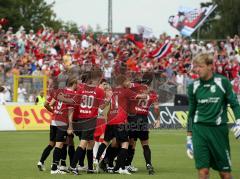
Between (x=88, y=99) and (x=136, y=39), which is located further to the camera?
(x=136, y=39)

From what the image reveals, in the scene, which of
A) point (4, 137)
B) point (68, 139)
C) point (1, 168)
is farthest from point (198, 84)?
point (4, 137)

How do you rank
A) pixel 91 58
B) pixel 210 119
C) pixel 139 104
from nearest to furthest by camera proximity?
pixel 210 119 < pixel 139 104 < pixel 91 58

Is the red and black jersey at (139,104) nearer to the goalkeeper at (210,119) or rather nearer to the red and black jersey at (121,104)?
the red and black jersey at (121,104)

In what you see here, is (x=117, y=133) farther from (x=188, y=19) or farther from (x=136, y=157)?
(x=188, y=19)

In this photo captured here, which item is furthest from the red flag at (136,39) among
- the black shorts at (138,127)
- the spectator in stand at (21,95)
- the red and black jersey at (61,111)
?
the red and black jersey at (61,111)

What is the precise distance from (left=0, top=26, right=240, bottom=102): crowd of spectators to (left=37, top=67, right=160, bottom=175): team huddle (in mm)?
15386

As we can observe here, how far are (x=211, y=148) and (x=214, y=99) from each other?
2.44ft

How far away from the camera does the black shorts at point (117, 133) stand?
53.9ft

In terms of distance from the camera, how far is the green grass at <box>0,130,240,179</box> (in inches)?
634

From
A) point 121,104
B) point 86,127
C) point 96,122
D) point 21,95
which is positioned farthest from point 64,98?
point 21,95

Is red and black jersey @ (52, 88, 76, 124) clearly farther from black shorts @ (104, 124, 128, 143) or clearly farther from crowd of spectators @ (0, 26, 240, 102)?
crowd of spectators @ (0, 26, 240, 102)

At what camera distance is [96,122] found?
16500 mm

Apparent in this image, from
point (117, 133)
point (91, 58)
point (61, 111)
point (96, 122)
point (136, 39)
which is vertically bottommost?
point (117, 133)

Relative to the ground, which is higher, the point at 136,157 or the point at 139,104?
Answer: the point at 139,104
